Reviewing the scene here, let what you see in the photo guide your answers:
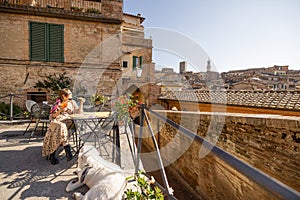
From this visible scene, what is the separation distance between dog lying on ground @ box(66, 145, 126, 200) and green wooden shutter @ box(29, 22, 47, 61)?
748cm

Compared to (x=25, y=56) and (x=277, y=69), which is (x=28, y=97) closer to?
(x=25, y=56)

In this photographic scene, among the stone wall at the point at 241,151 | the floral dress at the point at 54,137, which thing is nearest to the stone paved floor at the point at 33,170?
the floral dress at the point at 54,137

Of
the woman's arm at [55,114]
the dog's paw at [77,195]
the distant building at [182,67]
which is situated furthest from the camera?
the distant building at [182,67]

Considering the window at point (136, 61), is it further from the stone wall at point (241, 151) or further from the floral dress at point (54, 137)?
the floral dress at point (54, 137)

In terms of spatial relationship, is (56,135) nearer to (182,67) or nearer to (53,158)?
(53,158)

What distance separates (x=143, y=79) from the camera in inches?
581

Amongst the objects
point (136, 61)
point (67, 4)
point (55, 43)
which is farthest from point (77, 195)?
point (136, 61)

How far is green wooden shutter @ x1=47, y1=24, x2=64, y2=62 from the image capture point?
8.46 m

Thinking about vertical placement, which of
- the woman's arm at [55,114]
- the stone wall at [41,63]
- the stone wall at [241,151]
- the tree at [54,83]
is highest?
the stone wall at [41,63]

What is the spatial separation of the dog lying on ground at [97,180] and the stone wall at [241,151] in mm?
954

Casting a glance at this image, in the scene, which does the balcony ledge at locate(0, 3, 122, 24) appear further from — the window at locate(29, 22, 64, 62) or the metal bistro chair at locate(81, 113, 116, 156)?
the metal bistro chair at locate(81, 113, 116, 156)

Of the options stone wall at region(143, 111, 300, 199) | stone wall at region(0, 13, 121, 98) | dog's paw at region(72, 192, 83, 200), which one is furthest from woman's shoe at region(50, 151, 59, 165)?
stone wall at region(0, 13, 121, 98)

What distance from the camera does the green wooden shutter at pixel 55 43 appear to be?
8.46 meters

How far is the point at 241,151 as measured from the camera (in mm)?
4641
